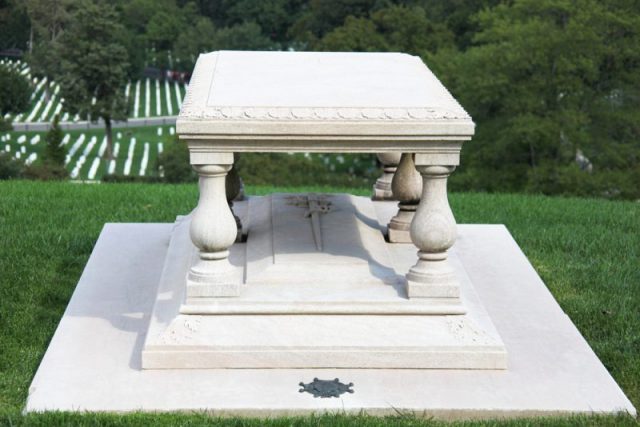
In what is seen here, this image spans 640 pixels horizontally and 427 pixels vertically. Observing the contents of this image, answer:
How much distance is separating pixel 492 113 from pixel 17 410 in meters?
36.7

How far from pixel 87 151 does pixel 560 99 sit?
3500 cm

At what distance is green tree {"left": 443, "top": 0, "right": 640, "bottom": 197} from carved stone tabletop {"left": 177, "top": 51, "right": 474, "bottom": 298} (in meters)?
29.2

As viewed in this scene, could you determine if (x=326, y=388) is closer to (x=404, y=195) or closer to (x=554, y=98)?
(x=404, y=195)

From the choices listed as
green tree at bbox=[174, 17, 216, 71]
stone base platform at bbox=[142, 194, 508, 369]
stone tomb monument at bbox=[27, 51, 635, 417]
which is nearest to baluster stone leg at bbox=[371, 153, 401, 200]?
stone tomb monument at bbox=[27, 51, 635, 417]

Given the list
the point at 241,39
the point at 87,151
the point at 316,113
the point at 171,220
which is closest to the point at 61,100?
the point at 241,39

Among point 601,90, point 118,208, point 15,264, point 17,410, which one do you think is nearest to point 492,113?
point 601,90

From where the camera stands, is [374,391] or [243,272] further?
[243,272]

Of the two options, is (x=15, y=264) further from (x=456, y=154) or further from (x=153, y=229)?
(x=456, y=154)

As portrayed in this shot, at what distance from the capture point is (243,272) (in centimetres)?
769

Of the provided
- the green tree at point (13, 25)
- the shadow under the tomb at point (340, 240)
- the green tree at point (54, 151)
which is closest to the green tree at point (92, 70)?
the green tree at point (54, 151)

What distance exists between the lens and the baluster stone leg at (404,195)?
28.2 ft

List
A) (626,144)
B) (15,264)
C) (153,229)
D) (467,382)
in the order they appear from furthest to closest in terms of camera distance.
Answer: (626,144) < (153,229) < (15,264) < (467,382)

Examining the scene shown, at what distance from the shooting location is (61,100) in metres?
83.5

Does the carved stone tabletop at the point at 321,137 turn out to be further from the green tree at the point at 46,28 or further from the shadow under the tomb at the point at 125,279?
the green tree at the point at 46,28
